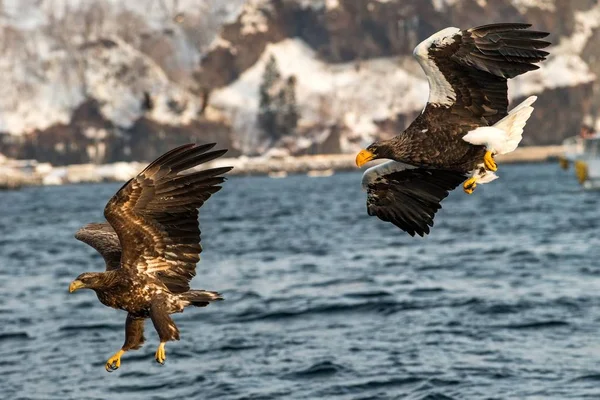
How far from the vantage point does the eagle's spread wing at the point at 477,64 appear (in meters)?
11.3

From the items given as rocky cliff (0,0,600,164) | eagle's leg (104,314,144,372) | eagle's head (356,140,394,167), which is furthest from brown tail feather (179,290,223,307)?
rocky cliff (0,0,600,164)

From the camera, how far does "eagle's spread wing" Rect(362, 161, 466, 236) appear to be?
13.4 meters

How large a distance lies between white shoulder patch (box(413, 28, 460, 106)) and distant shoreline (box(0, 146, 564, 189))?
128483mm

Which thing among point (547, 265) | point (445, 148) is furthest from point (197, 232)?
point (547, 265)

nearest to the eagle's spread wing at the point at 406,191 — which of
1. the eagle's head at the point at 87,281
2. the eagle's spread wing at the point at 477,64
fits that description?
the eagle's spread wing at the point at 477,64

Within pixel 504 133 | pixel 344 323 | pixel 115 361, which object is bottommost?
pixel 344 323

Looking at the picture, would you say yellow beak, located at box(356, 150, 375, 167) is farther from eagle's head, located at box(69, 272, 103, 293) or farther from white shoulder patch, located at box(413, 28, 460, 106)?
eagle's head, located at box(69, 272, 103, 293)

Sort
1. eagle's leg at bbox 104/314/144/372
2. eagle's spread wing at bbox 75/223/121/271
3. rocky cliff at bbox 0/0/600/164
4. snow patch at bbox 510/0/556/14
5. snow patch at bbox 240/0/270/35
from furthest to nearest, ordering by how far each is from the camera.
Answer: snow patch at bbox 240/0/270/35 → snow patch at bbox 510/0/556/14 → rocky cliff at bbox 0/0/600/164 → eagle's spread wing at bbox 75/223/121/271 → eagle's leg at bbox 104/314/144/372

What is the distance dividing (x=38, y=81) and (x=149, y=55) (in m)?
20.6

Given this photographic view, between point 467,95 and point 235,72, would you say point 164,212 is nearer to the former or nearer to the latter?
point 467,95

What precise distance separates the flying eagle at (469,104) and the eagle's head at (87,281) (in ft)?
9.87

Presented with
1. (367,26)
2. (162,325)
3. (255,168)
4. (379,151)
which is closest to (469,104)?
(379,151)

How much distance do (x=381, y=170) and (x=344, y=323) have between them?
1225cm

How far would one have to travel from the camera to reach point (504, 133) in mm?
11312
